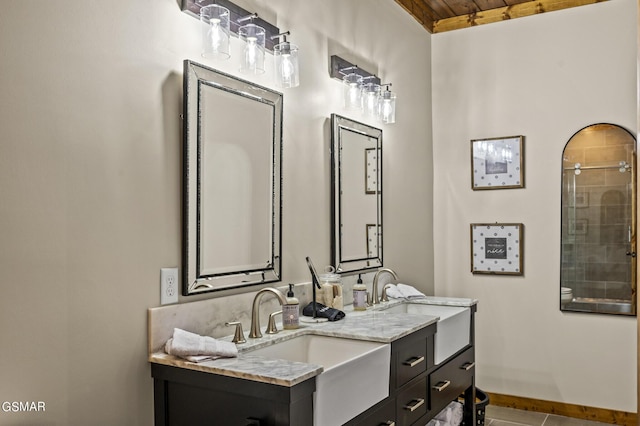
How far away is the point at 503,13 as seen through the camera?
390 cm

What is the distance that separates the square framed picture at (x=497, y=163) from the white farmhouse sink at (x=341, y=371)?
223cm

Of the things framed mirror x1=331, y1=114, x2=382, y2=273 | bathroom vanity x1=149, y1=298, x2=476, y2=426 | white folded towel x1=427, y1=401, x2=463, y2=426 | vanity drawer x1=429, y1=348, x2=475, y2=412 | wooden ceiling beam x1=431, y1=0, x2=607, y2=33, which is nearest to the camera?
bathroom vanity x1=149, y1=298, x2=476, y2=426

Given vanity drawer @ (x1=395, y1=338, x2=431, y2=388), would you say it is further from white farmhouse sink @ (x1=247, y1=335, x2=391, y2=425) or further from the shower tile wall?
the shower tile wall

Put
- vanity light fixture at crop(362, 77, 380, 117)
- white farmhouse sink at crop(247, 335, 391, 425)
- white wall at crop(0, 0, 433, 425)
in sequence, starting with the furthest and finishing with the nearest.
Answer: vanity light fixture at crop(362, 77, 380, 117) < white farmhouse sink at crop(247, 335, 391, 425) < white wall at crop(0, 0, 433, 425)

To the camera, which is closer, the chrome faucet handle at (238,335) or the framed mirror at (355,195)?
the chrome faucet handle at (238,335)

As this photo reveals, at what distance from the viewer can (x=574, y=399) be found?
3.62 meters

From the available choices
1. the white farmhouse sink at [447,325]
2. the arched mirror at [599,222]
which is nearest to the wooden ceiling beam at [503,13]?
the arched mirror at [599,222]

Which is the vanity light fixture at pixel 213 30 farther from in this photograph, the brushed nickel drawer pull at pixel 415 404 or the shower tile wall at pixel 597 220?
the shower tile wall at pixel 597 220

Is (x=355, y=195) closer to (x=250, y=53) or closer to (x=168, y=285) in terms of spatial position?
(x=250, y=53)

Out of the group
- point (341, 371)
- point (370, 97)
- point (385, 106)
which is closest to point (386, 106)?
point (385, 106)

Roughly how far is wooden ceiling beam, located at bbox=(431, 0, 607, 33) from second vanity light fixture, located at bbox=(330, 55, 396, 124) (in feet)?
4.01

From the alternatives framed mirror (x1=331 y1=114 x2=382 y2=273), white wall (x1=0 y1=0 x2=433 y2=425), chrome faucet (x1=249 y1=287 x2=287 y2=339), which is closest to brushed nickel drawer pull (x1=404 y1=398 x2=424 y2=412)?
chrome faucet (x1=249 y1=287 x2=287 y2=339)

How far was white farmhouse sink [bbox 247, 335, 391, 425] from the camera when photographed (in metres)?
1.64

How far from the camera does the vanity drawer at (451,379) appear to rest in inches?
96.6
